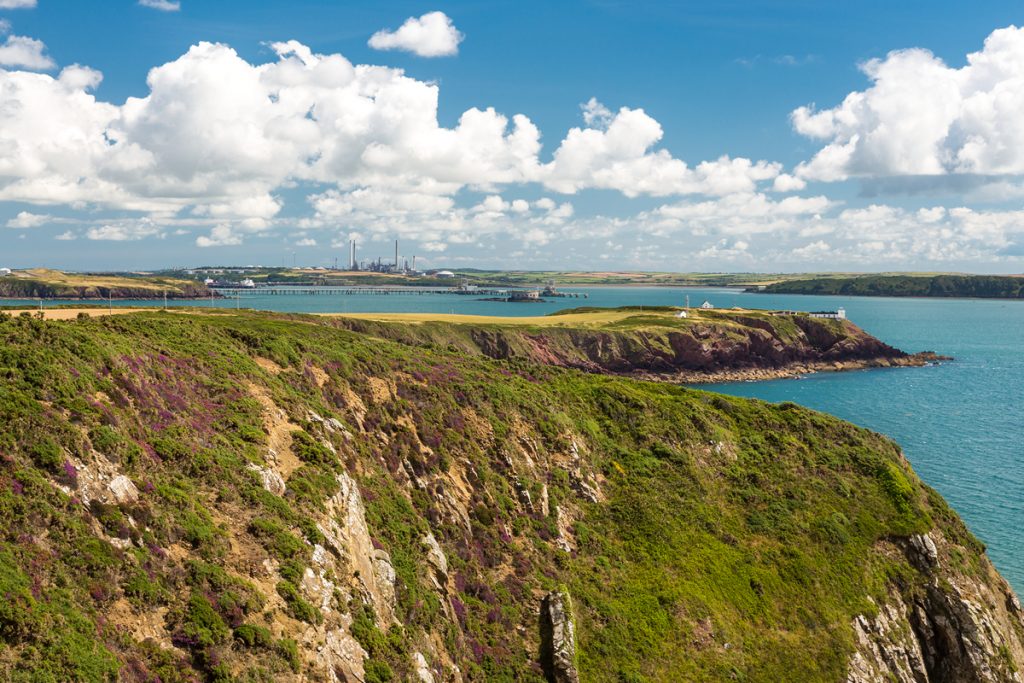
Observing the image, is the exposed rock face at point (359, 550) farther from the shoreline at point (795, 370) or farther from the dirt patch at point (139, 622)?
the shoreline at point (795, 370)

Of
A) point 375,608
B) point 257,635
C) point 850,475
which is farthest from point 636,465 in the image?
point 257,635

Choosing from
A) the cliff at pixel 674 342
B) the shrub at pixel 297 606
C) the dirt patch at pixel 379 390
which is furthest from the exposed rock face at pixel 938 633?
the cliff at pixel 674 342

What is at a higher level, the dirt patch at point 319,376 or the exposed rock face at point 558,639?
the dirt patch at point 319,376

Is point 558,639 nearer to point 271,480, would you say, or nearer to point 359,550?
point 359,550

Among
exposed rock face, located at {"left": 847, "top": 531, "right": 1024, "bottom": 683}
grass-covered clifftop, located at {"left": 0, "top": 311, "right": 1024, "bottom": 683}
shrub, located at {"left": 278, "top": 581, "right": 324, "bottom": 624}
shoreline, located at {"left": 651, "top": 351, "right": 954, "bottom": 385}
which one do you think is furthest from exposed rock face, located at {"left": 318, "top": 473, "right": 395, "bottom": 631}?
shoreline, located at {"left": 651, "top": 351, "right": 954, "bottom": 385}

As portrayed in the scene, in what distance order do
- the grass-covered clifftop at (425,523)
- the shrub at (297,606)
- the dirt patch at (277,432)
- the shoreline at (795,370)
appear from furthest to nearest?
1. the shoreline at (795,370)
2. the dirt patch at (277,432)
3. the shrub at (297,606)
4. the grass-covered clifftop at (425,523)

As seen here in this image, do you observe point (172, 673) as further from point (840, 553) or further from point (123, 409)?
point (840, 553)
